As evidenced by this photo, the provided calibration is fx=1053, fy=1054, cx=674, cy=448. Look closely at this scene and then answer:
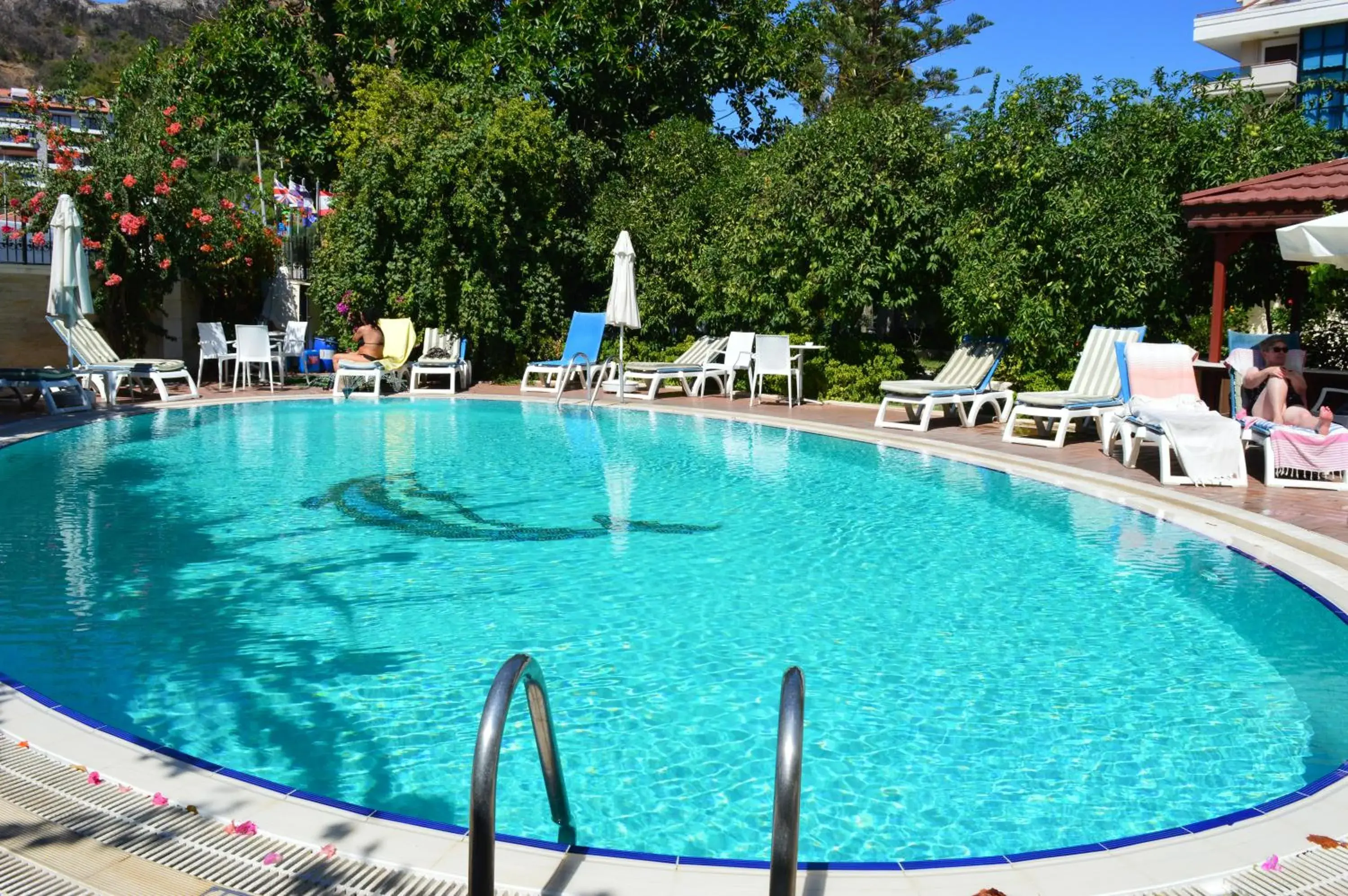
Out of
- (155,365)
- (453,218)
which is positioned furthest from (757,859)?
(453,218)

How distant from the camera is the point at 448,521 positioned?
8.02m

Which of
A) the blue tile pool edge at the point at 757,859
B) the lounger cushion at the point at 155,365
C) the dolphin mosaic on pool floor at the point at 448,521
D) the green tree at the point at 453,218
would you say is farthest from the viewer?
the green tree at the point at 453,218

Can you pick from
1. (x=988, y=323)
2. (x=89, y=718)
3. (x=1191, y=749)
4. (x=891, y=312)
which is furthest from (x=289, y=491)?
(x=891, y=312)

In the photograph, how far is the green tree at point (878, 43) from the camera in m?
34.1

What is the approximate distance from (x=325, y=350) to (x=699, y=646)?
1711cm

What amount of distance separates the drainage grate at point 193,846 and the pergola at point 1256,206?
10675 millimetres

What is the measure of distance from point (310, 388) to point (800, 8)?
14.8 m

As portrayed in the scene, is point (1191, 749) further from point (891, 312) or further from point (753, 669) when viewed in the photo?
point (891, 312)

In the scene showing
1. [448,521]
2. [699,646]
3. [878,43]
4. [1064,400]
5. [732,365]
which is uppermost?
[878,43]

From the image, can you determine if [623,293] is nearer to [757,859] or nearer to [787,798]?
[757,859]

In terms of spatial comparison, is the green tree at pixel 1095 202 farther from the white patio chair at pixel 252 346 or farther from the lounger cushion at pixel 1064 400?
the white patio chair at pixel 252 346

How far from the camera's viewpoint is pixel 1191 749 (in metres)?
4.13

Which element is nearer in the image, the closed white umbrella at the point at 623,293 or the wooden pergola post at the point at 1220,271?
the wooden pergola post at the point at 1220,271

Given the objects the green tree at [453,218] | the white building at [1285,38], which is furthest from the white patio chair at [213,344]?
the white building at [1285,38]
